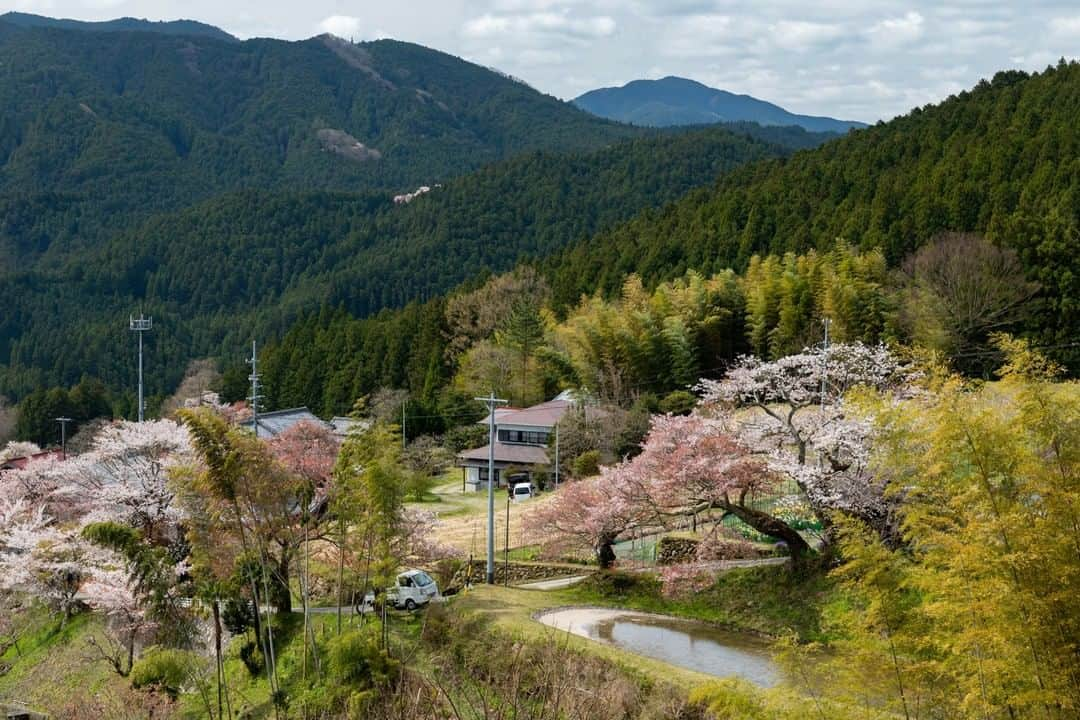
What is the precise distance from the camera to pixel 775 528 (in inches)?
A: 644

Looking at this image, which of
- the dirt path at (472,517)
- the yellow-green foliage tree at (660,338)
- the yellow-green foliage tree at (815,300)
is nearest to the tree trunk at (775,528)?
the dirt path at (472,517)

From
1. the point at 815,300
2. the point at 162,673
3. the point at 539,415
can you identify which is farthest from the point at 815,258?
the point at 162,673

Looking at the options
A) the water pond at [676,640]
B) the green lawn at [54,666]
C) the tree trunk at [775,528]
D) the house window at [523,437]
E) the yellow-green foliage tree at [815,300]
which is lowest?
the green lawn at [54,666]

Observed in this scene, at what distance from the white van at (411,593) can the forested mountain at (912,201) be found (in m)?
22.6

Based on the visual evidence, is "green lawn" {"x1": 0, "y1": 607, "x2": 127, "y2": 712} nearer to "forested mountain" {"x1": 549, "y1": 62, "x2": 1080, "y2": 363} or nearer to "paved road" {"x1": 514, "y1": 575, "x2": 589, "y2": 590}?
"paved road" {"x1": 514, "y1": 575, "x2": 589, "y2": 590}

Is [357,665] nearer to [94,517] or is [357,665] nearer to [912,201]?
[94,517]

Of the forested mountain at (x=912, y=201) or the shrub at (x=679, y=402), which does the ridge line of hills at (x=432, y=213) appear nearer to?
the forested mountain at (x=912, y=201)

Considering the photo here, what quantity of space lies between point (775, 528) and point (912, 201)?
25694 millimetres

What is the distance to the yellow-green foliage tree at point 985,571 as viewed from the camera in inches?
306

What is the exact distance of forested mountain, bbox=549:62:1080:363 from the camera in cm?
3266

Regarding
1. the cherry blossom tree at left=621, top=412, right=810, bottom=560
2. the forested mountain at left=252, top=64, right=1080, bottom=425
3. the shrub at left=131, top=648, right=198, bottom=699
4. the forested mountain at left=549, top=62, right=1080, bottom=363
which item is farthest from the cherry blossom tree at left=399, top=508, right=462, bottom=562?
the forested mountain at left=549, top=62, right=1080, bottom=363

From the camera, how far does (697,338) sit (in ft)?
112

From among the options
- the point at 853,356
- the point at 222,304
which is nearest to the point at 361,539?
the point at 853,356

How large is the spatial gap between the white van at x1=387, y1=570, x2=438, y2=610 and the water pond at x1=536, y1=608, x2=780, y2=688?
2.15 meters
